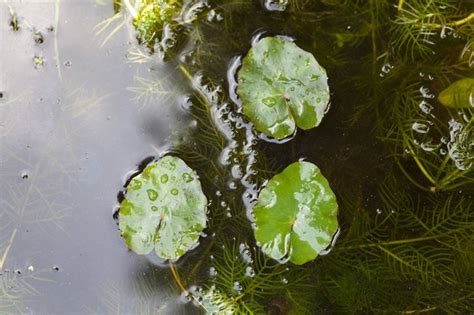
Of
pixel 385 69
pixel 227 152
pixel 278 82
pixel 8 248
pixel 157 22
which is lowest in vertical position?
pixel 8 248

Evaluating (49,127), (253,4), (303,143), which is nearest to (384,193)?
(303,143)

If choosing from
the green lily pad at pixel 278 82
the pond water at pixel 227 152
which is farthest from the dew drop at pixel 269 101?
the pond water at pixel 227 152

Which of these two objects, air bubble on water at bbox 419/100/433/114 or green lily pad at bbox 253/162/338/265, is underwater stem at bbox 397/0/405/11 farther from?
green lily pad at bbox 253/162/338/265

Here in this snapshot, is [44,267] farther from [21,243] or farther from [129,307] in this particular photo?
[129,307]

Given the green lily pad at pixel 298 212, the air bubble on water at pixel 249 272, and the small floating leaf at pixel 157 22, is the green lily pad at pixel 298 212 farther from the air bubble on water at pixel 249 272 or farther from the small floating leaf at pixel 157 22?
the small floating leaf at pixel 157 22

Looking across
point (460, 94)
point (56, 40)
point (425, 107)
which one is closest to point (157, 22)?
point (56, 40)

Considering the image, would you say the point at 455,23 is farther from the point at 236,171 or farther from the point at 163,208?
the point at 163,208
